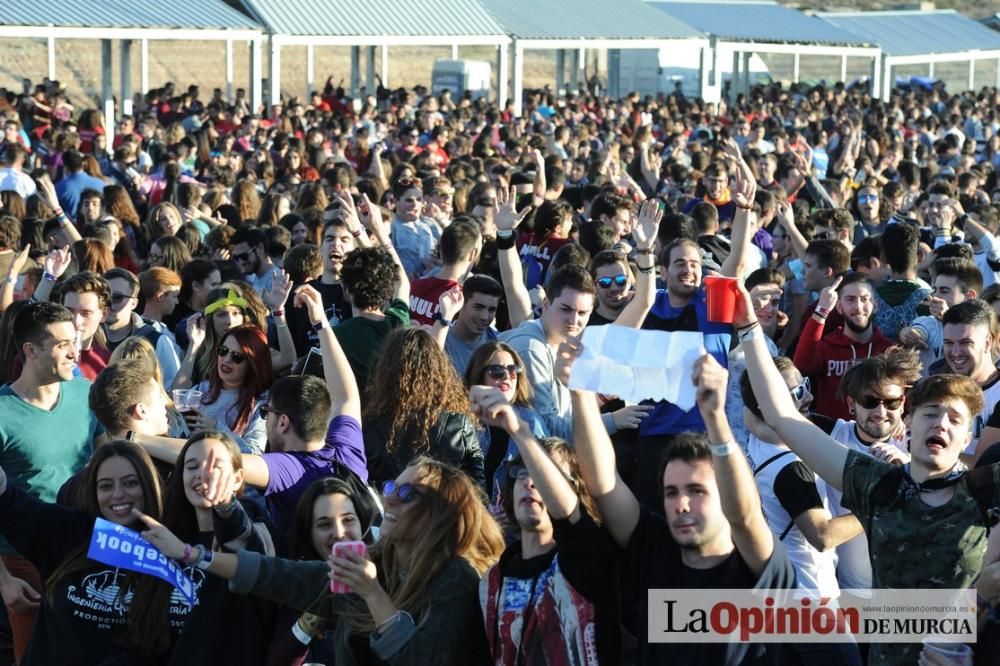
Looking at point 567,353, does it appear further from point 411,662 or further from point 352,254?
point 352,254

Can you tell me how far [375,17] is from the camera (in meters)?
28.6

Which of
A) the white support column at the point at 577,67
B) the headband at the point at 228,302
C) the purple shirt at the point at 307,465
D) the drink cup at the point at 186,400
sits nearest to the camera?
the purple shirt at the point at 307,465

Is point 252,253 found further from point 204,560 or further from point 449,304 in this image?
point 204,560

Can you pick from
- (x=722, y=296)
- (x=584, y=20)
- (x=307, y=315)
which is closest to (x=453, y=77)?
(x=584, y=20)

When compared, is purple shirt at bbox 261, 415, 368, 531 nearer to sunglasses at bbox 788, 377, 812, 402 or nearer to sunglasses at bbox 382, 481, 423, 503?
sunglasses at bbox 382, 481, 423, 503

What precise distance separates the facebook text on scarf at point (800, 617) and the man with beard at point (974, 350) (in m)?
1.88

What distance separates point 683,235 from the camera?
31.3 feet

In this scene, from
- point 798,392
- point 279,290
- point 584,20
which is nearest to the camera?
point 798,392

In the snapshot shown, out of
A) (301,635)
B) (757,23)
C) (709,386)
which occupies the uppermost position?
(757,23)

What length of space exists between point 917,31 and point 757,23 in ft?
29.8

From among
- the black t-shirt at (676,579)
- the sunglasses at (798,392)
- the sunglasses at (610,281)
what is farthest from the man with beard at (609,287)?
the black t-shirt at (676,579)

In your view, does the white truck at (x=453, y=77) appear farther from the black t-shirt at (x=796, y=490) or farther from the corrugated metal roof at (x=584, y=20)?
the black t-shirt at (x=796, y=490)

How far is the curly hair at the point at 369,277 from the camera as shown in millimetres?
7508

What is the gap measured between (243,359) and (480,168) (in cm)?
915
